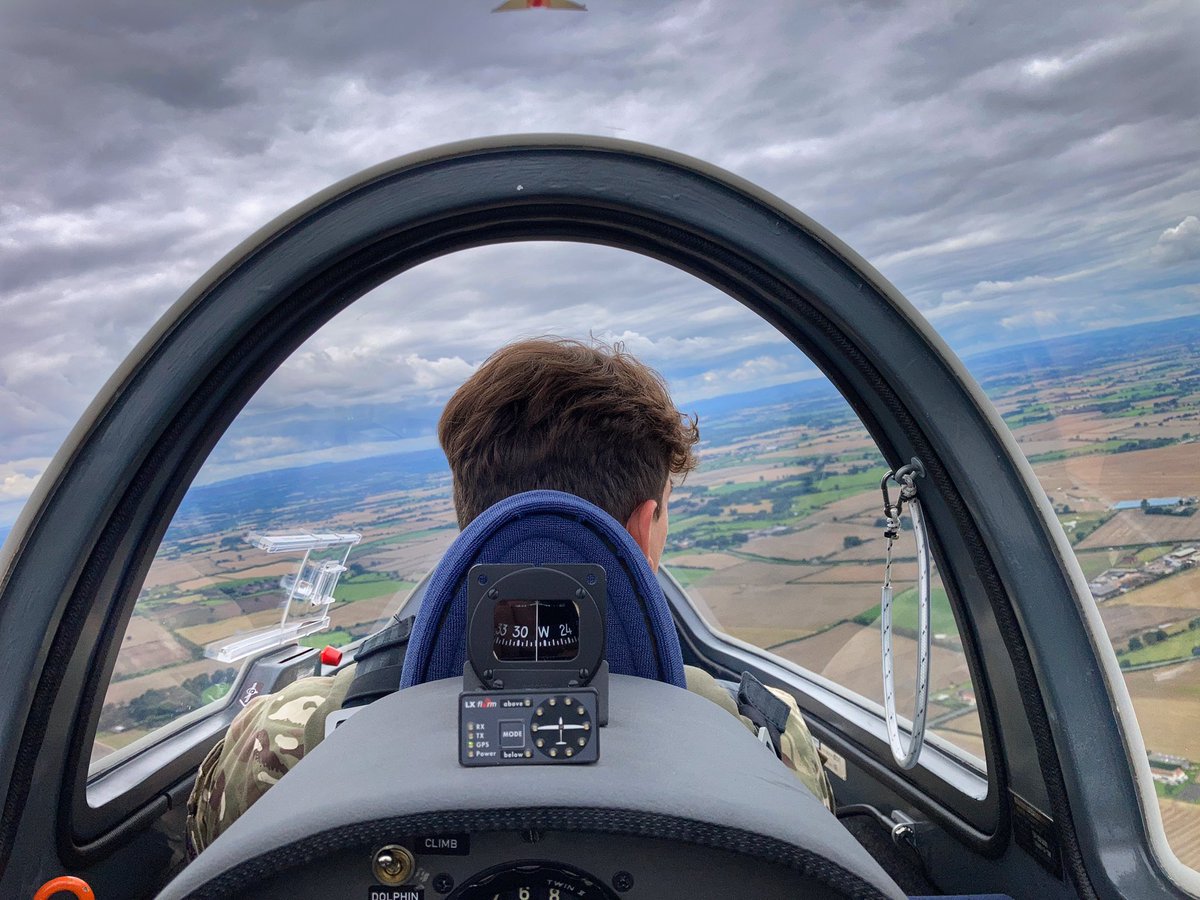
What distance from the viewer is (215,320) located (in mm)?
A: 1486

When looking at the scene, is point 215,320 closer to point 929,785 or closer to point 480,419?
point 480,419

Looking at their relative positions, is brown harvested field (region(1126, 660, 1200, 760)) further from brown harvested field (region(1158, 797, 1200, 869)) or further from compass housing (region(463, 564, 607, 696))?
compass housing (region(463, 564, 607, 696))

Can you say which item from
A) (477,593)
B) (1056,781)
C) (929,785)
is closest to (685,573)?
(929,785)

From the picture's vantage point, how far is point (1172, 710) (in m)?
1.41

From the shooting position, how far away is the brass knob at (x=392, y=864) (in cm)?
76

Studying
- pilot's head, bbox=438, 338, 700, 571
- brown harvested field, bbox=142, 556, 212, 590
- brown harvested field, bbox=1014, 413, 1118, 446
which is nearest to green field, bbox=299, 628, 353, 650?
brown harvested field, bbox=142, 556, 212, 590

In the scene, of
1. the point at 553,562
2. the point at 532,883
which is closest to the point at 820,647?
the point at 553,562

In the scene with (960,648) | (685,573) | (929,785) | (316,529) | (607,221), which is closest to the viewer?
(607,221)

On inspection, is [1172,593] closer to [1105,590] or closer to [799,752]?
[1105,590]

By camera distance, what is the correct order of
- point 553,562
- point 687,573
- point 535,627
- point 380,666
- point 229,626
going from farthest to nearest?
point 687,573 < point 229,626 < point 380,666 < point 553,562 < point 535,627

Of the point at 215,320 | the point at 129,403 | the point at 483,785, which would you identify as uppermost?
the point at 215,320

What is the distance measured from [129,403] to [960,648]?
1620 millimetres

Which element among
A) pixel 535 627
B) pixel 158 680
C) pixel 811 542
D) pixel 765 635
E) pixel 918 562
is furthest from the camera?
pixel 765 635

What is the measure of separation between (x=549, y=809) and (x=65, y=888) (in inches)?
48.3
